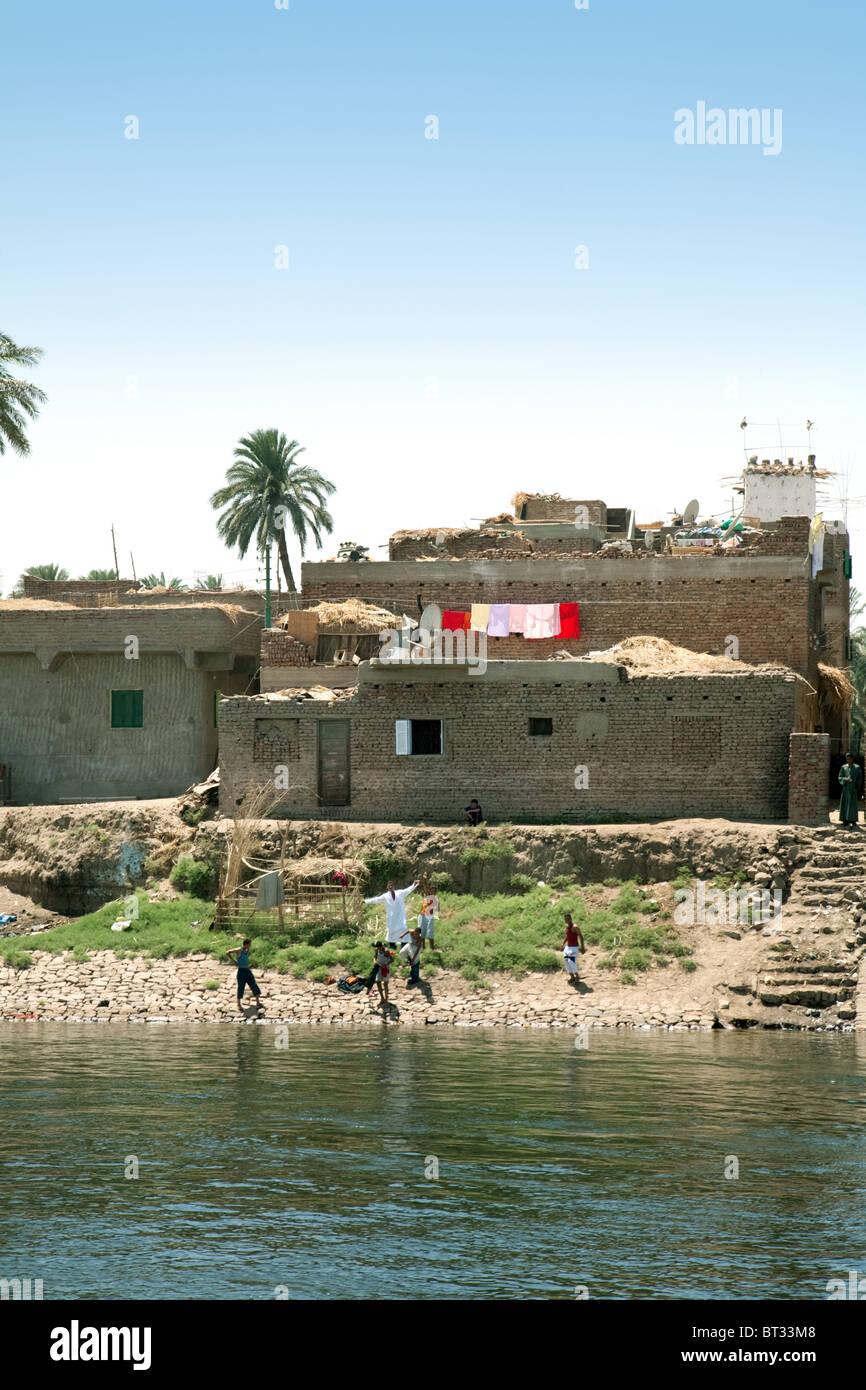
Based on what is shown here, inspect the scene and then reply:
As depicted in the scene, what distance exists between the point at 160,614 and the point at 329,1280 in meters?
27.1

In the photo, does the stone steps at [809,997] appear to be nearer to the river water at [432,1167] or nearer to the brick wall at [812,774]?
the river water at [432,1167]

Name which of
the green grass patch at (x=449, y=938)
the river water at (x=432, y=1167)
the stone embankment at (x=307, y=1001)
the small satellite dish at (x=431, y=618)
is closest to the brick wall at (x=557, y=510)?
the small satellite dish at (x=431, y=618)

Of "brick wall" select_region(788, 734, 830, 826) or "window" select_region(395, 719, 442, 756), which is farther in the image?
"window" select_region(395, 719, 442, 756)

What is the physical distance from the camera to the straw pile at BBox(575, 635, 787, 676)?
34219 millimetres

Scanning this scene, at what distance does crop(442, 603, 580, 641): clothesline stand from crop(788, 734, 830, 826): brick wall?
8730 millimetres

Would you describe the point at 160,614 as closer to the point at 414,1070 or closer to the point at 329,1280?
the point at 414,1070

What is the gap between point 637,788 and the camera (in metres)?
33.5

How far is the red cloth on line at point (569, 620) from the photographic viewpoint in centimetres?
3941

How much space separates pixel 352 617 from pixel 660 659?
319 inches

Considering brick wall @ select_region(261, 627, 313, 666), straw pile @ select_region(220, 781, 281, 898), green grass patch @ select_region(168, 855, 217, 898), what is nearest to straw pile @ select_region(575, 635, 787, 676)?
brick wall @ select_region(261, 627, 313, 666)

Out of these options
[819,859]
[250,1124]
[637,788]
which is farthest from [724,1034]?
[250,1124]

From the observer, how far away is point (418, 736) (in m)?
34.8

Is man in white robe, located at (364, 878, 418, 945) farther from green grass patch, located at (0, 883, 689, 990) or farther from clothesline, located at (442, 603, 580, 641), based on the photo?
clothesline, located at (442, 603, 580, 641)

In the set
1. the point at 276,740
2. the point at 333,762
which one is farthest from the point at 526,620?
the point at 276,740
